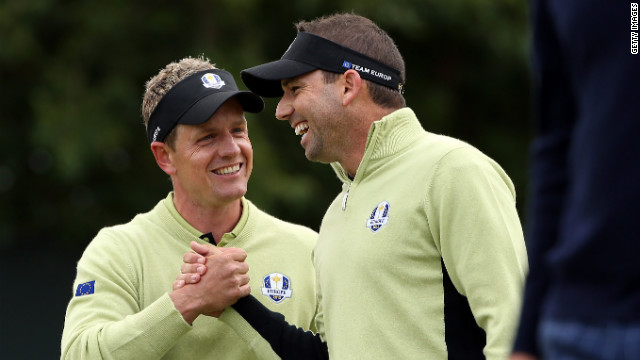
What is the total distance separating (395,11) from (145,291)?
9.24 metres

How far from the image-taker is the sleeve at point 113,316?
3.36 metres

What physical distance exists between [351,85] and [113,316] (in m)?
1.16

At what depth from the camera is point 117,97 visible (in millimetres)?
12227

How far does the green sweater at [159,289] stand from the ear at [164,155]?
0.15 metres

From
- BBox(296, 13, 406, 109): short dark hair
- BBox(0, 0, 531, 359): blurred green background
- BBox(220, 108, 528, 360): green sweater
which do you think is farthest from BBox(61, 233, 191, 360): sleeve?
BBox(0, 0, 531, 359): blurred green background

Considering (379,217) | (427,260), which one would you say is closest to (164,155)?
(379,217)

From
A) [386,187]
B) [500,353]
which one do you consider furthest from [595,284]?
[386,187]

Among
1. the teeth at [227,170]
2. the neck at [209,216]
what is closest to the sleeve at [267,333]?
the neck at [209,216]

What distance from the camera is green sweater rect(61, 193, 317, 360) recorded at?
3381 millimetres

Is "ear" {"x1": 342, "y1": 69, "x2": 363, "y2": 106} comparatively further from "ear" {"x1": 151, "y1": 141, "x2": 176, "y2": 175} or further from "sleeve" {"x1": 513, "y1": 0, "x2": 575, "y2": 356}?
"sleeve" {"x1": 513, "y1": 0, "x2": 575, "y2": 356}

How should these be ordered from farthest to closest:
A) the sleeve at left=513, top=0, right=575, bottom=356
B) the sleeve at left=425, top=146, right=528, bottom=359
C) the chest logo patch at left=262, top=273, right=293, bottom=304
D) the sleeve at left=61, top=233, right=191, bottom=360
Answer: the chest logo patch at left=262, top=273, right=293, bottom=304
the sleeve at left=61, top=233, right=191, bottom=360
the sleeve at left=425, top=146, right=528, bottom=359
the sleeve at left=513, top=0, right=575, bottom=356

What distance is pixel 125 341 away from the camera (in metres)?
3.38

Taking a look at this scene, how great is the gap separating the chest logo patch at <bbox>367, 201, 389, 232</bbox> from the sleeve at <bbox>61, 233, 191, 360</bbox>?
0.77 metres

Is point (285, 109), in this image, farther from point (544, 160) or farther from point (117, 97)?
point (117, 97)
